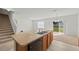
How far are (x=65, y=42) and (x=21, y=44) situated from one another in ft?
2.66

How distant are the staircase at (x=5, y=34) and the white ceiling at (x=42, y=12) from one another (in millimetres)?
261

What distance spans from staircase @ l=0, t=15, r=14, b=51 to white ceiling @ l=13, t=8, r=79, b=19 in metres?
0.26

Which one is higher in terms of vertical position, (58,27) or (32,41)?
(58,27)

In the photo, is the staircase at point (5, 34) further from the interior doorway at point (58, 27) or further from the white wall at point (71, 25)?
the white wall at point (71, 25)

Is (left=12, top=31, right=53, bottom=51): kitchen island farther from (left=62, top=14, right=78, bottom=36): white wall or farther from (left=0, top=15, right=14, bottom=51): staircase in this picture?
(left=62, top=14, right=78, bottom=36): white wall

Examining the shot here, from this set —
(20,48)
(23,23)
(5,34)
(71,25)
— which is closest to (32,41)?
(20,48)

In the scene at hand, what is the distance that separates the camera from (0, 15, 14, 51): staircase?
67.5 inches

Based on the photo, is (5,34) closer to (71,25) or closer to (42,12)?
(42,12)

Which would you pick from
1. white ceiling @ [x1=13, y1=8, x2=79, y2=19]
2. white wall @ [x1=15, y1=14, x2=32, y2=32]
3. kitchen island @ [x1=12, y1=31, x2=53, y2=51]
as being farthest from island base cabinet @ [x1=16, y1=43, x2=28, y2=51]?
white ceiling @ [x1=13, y1=8, x2=79, y2=19]

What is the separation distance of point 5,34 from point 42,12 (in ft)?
2.55

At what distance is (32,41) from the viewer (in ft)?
5.96

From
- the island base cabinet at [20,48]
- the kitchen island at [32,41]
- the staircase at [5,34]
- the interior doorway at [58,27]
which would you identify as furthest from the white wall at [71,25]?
the staircase at [5,34]
